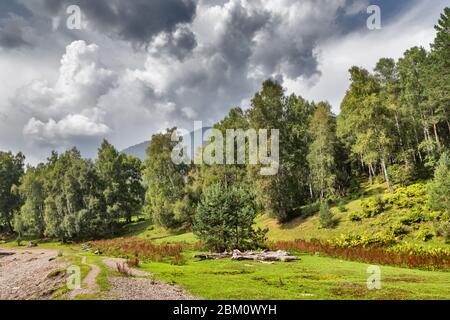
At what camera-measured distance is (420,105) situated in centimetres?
4672

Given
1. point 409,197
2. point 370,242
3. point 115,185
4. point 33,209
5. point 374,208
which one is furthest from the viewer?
point 33,209

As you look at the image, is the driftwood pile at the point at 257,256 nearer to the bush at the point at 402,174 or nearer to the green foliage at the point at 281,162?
the green foliage at the point at 281,162

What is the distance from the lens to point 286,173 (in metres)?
45.0

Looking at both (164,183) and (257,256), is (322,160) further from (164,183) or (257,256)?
(164,183)

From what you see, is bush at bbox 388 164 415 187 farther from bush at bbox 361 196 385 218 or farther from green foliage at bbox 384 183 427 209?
bush at bbox 361 196 385 218

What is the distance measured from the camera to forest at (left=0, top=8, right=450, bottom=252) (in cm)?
3169

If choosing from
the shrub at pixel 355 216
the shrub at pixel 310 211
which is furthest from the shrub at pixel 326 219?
the shrub at pixel 310 211

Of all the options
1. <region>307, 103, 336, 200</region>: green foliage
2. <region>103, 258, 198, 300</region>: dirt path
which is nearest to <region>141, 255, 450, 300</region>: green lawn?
<region>103, 258, 198, 300</region>: dirt path

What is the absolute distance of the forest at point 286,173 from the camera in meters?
31.7

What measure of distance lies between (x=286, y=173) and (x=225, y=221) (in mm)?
17100

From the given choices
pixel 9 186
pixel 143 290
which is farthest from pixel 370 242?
pixel 9 186

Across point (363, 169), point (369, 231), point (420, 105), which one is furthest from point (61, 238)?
point (420, 105)
